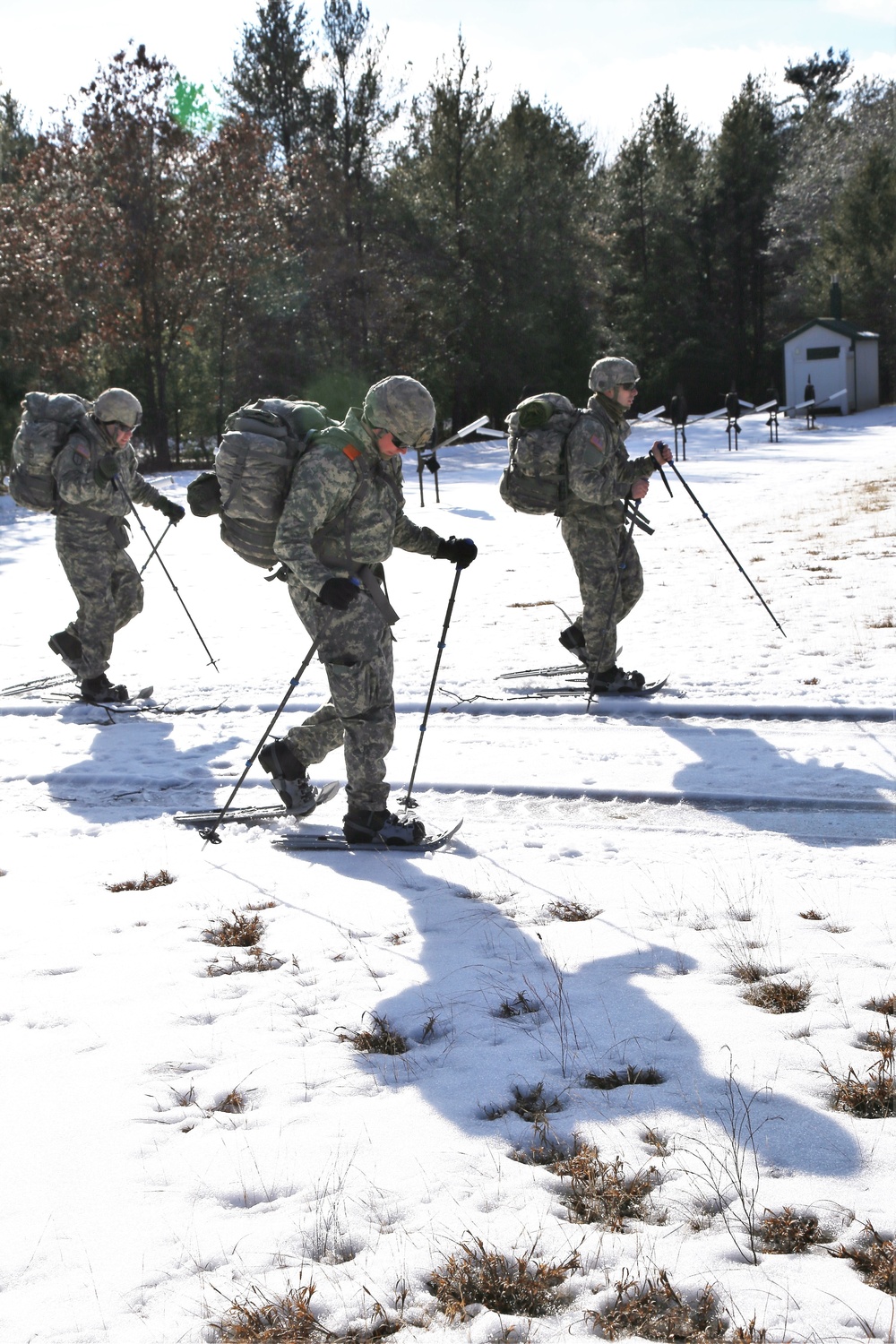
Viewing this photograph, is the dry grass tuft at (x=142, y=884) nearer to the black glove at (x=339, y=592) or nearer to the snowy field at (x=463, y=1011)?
the snowy field at (x=463, y=1011)

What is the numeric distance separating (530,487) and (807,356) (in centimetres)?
3446

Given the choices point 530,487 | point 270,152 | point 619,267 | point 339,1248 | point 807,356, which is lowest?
point 339,1248

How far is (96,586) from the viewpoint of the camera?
29.2ft

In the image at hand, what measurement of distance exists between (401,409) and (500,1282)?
11.7 ft

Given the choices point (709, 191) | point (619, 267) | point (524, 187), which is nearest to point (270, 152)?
point (524, 187)

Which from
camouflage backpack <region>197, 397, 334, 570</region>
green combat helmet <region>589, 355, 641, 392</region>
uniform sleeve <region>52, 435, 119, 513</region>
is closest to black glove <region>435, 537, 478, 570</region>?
camouflage backpack <region>197, 397, 334, 570</region>

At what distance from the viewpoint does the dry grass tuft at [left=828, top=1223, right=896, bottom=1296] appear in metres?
2.57

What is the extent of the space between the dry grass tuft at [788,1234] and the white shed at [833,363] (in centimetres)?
3870

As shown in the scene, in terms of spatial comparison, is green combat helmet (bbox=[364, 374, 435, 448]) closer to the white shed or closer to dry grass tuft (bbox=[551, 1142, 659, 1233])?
dry grass tuft (bbox=[551, 1142, 659, 1233])

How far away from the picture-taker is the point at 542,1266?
268cm

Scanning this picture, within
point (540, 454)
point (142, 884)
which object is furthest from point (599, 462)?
point (142, 884)

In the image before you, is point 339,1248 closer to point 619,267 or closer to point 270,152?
point 270,152

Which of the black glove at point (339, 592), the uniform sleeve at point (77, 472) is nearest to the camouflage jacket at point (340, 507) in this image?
the black glove at point (339, 592)

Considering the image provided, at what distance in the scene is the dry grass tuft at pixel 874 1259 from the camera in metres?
2.57
